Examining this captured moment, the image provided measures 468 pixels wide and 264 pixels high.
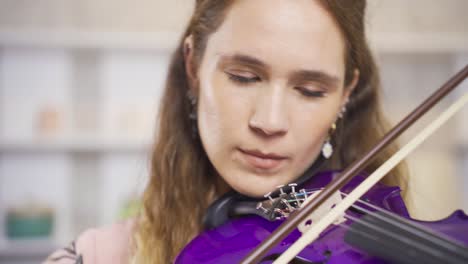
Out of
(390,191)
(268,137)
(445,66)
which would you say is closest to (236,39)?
(268,137)

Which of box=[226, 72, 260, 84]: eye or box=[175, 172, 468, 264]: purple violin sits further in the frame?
box=[226, 72, 260, 84]: eye

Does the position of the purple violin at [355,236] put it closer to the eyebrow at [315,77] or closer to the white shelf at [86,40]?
the eyebrow at [315,77]

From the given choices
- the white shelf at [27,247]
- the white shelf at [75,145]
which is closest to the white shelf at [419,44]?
the white shelf at [75,145]

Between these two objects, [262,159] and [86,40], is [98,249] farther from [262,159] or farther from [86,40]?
[86,40]

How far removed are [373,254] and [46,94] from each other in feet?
7.57

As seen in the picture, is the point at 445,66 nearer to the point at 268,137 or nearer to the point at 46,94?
the point at 46,94

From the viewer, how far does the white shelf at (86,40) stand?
8.32 ft

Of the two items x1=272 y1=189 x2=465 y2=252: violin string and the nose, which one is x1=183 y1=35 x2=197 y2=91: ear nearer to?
the nose

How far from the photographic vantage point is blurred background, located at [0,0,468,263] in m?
2.56

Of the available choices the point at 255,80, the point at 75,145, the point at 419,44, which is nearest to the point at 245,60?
the point at 255,80

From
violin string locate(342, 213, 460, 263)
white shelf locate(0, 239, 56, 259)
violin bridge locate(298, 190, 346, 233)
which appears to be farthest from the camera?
white shelf locate(0, 239, 56, 259)

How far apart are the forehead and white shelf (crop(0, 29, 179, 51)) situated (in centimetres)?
186

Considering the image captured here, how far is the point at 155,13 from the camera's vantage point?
276 cm

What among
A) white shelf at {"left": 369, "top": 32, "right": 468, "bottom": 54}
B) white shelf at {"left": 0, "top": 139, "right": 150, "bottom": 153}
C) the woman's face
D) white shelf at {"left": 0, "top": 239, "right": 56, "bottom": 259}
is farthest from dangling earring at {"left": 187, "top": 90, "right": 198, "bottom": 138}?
white shelf at {"left": 369, "top": 32, "right": 468, "bottom": 54}
